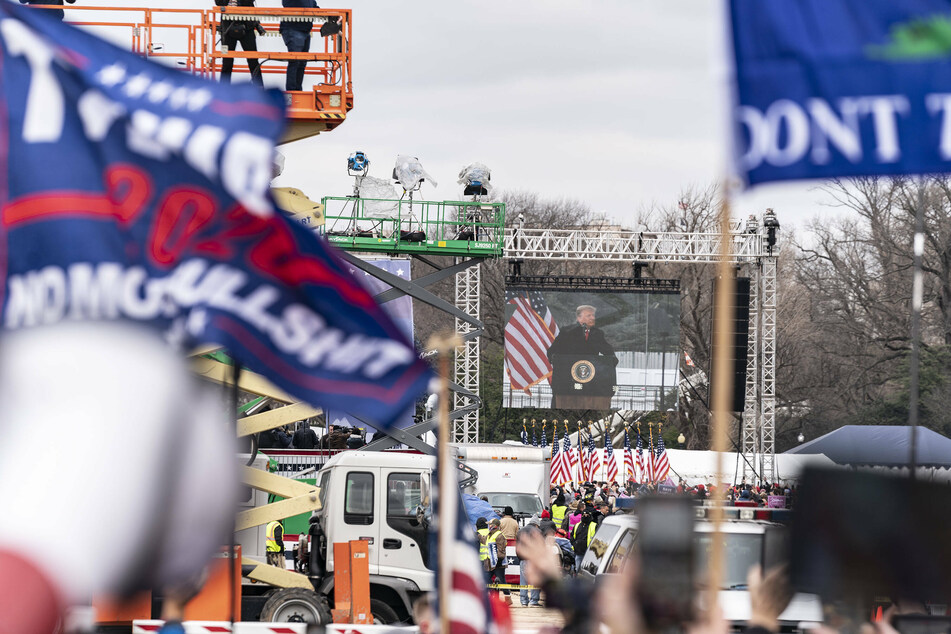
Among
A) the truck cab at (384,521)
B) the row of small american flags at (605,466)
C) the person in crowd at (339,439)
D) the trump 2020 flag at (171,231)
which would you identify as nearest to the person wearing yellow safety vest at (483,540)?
the truck cab at (384,521)

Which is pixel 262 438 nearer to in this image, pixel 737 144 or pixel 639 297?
pixel 639 297

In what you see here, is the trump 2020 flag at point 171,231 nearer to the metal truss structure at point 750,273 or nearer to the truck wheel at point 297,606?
the truck wheel at point 297,606

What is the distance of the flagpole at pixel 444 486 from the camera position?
184 inches

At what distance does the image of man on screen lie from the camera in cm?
4416

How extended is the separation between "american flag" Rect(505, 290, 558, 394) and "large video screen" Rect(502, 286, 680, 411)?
31 mm

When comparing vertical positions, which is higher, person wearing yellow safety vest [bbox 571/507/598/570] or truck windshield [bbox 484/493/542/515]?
person wearing yellow safety vest [bbox 571/507/598/570]

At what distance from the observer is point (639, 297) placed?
147 ft

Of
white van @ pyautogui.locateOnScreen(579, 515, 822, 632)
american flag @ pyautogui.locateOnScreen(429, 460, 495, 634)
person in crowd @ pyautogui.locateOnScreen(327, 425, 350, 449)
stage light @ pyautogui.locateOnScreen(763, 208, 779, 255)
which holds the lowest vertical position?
person in crowd @ pyautogui.locateOnScreen(327, 425, 350, 449)

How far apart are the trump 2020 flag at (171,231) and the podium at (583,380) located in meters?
39.4

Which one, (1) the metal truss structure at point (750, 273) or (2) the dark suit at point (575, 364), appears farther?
(2) the dark suit at point (575, 364)

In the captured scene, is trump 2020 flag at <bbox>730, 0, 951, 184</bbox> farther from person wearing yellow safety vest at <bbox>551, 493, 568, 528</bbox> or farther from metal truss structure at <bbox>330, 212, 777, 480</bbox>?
metal truss structure at <bbox>330, 212, 777, 480</bbox>

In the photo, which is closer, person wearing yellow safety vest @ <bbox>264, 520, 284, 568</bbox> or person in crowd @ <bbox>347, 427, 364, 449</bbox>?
person wearing yellow safety vest @ <bbox>264, 520, 284, 568</bbox>

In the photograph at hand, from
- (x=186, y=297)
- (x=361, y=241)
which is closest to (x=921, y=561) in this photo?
(x=186, y=297)

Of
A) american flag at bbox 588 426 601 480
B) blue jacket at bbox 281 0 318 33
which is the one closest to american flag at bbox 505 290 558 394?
american flag at bbox 588 426 601 480
